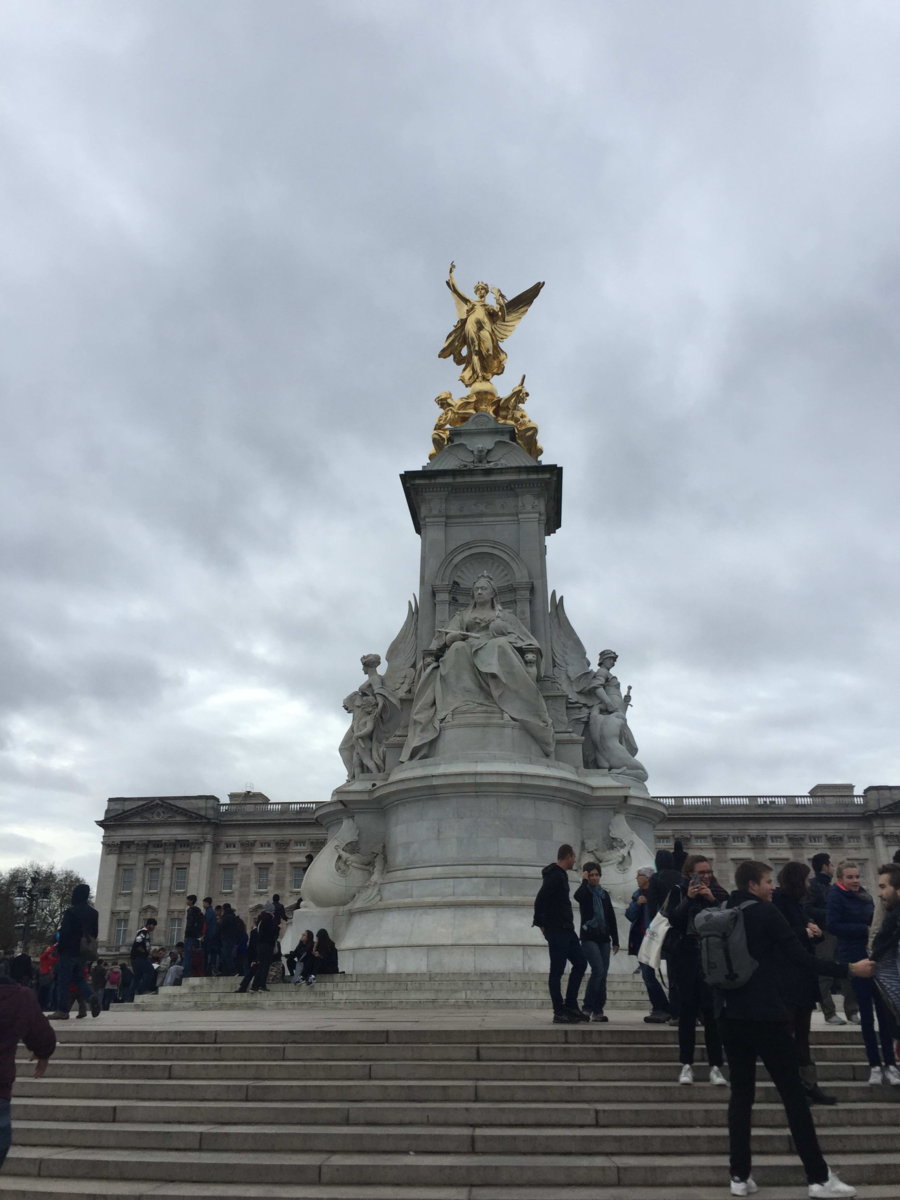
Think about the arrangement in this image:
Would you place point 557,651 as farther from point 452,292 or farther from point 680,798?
point 680,798

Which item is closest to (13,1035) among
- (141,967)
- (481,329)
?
(141,967)

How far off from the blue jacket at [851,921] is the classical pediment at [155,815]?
2853 inches

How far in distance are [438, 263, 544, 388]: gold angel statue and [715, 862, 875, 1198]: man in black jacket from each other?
23.1m

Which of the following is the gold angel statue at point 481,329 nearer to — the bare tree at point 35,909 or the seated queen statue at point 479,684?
the seated queen statue at point 479,684

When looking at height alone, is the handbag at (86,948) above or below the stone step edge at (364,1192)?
above

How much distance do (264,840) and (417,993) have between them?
6386 centimetres

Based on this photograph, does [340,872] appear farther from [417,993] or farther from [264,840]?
[264,840]

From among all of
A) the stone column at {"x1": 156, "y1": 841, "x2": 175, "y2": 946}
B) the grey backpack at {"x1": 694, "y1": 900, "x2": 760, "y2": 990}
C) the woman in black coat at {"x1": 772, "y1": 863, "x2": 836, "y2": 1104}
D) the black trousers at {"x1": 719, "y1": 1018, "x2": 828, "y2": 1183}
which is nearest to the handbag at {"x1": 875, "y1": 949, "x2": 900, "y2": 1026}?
the woman in black coat at {"x1": 772, "y1": 863, "x2": 836, "y2": 1104}

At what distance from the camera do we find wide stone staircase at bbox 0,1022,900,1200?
680 centimetres

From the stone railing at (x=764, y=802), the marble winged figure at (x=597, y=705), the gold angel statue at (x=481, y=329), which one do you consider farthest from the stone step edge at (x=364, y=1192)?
the stone railing at (x=764, y=802)

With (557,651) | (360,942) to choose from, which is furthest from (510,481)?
(360,942)

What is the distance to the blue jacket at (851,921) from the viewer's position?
897 cm

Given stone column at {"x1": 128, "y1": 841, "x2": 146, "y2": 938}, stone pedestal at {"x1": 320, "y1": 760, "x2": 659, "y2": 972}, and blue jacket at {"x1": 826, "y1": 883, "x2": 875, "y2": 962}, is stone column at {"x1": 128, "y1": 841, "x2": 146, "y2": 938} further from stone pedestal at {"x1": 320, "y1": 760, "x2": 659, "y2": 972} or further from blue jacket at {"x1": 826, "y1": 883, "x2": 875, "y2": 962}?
blue jacket at {"x1": 826, "y1": 883, "x2": 875, "y2": 962}

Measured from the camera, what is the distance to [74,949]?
13.6m
